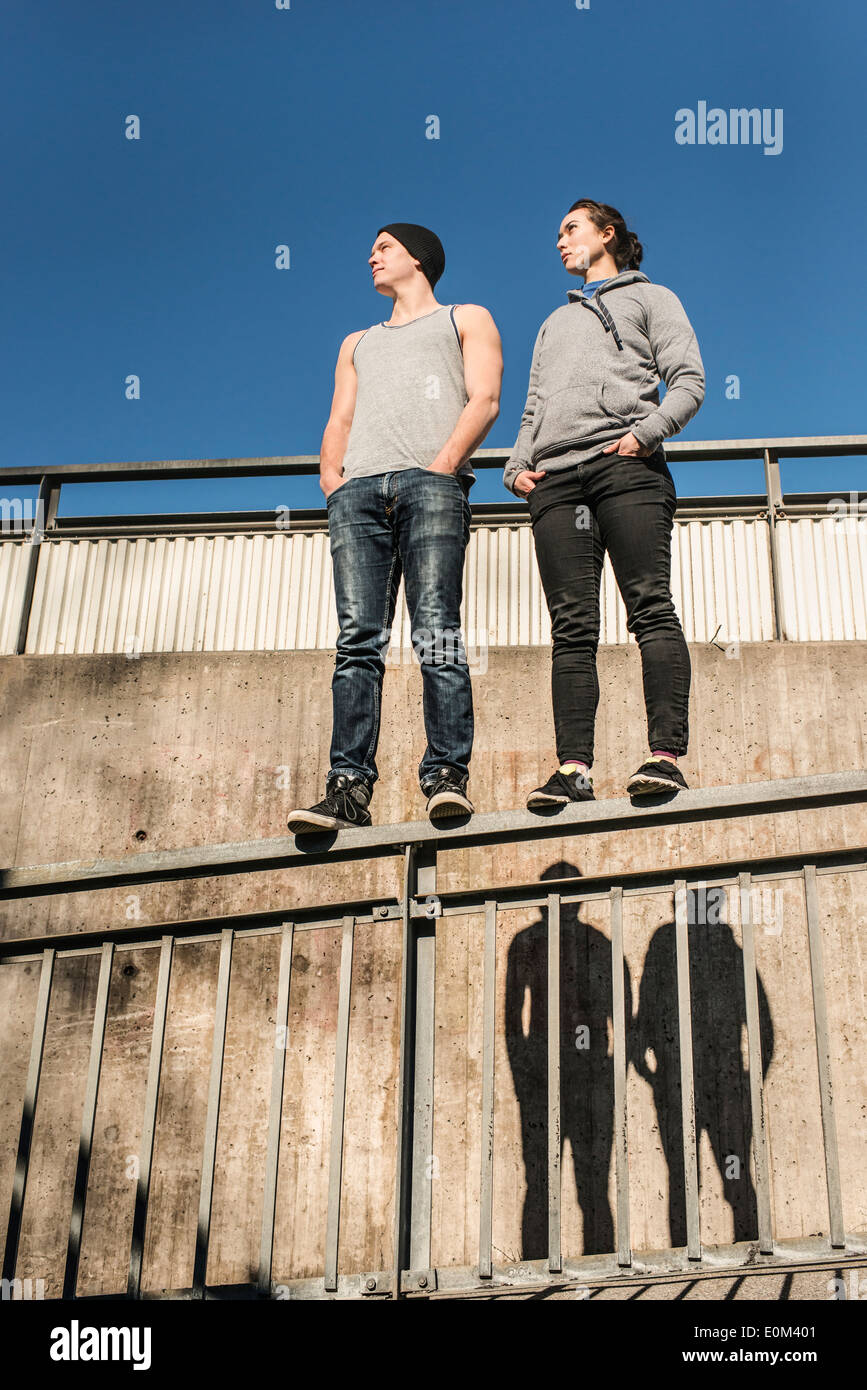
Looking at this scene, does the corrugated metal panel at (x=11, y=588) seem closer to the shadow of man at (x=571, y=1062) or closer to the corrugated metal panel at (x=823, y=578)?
the shadow of man at (x=571, y=1062)

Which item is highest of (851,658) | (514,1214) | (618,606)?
(618,606)

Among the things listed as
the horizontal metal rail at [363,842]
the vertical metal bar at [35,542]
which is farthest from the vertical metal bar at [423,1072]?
the vertical metal bar at [35,542]

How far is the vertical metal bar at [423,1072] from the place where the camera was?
10.1 ft

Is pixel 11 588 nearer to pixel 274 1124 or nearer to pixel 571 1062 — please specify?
pixel 571 1062

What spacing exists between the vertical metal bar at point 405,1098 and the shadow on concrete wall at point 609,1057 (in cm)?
300

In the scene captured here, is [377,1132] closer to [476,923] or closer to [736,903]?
[476,923]

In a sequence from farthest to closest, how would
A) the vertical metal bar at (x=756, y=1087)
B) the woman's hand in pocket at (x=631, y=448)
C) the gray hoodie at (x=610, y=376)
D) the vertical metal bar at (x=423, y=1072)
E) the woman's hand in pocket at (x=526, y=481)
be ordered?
the woman's hand in pocket at (x=526, y=481), the gray hoodie at (x=610, y=376), the woman's hand in pocket at (x=631, y=448), the vertical metal bar at (x=423, y=1072), the vertical metal bar at (x=756, y=1087)

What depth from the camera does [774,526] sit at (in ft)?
24.3

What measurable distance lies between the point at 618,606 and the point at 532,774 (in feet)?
3.86

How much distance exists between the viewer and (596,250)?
4.44 metres

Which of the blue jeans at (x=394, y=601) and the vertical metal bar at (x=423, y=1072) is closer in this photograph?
the vertical metal bar at (x=423, y=1072)

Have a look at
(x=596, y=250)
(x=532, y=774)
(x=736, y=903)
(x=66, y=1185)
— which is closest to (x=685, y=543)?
(x=532, y=774)

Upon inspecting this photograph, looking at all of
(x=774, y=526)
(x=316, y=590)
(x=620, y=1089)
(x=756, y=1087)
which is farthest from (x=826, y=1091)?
(x=316, y=590)

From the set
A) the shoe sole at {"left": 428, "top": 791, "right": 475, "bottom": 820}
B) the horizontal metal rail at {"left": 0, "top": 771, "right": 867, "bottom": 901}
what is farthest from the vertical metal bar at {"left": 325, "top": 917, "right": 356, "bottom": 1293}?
the shoe sole at {"left": 428, "top": 791, "right": 475, "bottom": 820}
